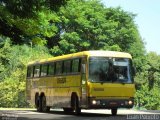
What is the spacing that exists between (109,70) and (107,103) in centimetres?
153

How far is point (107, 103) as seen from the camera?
24156mm

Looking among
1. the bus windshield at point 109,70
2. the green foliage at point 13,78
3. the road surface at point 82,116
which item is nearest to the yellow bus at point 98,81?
the bus windshield at point 109,70

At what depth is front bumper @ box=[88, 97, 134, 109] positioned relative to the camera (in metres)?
24.0

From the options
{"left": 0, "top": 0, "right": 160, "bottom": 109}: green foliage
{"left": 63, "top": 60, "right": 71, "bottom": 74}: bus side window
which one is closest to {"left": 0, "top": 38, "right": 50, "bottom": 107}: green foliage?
{"left": 0, "top": 0, "right": 160, "bottom": 109}: green foliage

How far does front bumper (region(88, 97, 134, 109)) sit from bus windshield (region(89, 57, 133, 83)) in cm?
88

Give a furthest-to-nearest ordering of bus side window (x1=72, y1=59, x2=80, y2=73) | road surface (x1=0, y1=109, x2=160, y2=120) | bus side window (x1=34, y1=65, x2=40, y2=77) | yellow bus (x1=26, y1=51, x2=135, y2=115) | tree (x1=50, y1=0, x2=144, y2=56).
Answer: tree (x1=50, y1=0, x2=144, y2=56), bus side window (x1=34, y1=65, x2=40, y2=77), bus side window (x1=72, y1=59, x2=80, y2=73), yellow bus (x1=26, y1=51, x2=135, y2=115), road surface (x1=0, y1=109, x2=160, y2=120)

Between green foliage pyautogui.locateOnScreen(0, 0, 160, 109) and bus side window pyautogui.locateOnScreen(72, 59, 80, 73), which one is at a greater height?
green foliage pyautogui.locateOnScreen(0, 0, 160, 109)

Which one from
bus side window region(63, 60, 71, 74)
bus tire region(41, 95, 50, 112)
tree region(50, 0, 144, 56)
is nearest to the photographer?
bus side window region(63, 60, 71, 74)

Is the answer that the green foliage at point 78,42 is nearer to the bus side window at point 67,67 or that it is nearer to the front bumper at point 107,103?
the bus side window at point 67,67

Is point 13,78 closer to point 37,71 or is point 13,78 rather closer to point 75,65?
point 37,71

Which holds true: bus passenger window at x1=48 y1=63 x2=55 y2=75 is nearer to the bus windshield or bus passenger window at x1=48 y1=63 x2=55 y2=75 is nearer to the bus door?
the bus door

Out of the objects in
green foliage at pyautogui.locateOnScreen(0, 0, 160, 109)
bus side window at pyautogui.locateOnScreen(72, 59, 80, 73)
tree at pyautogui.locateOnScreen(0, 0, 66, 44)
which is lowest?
bus side window at pyautogui.locateOnScreen(72, 59, 80, 73)

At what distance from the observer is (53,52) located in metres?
56.9

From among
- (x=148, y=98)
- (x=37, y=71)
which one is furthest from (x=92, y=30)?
(x=37, y=71)
